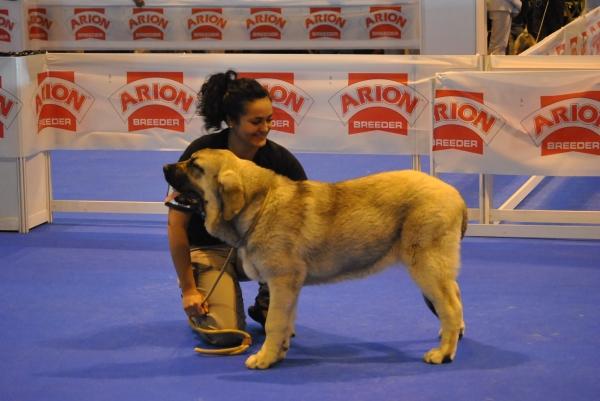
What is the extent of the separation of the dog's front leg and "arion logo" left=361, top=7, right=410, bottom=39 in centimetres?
559

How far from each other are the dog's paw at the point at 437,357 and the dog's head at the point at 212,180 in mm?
1277

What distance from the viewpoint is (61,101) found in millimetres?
7652

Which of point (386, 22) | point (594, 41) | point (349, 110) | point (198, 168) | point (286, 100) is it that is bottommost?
point (198, 168)

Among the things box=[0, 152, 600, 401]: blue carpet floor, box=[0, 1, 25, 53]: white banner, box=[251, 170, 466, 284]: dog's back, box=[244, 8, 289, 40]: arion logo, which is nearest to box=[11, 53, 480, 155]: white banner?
box=[0, 152, 600, 401]: blue carpet floor

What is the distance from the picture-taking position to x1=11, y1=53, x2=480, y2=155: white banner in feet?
23.6

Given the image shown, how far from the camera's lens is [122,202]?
7.70m

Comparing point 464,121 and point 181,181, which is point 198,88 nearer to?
point 464,121

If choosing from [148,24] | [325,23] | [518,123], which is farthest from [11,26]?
[518,123]

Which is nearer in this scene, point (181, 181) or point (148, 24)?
point (181, 181)

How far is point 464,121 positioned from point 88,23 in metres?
4.84

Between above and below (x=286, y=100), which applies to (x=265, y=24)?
above

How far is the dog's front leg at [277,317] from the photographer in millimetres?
4008

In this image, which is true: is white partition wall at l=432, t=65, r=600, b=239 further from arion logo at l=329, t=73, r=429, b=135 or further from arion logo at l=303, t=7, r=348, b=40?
arion logo at l=303, t=7, r=348, b=40

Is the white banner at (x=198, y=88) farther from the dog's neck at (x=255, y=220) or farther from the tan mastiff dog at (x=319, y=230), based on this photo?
the dog's neck at (x=255, y=220)
